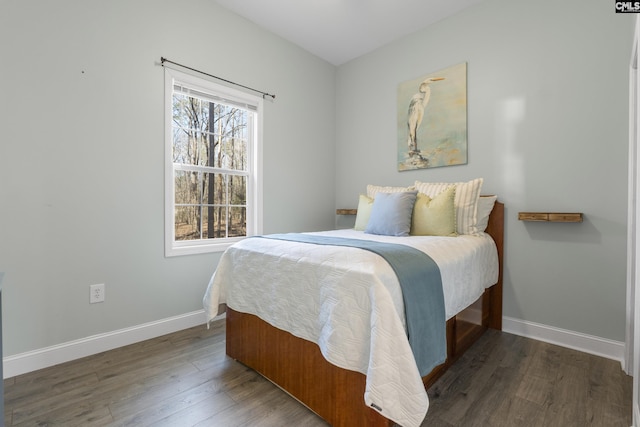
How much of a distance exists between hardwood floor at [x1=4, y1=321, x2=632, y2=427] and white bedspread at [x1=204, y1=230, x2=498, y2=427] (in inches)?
14.6

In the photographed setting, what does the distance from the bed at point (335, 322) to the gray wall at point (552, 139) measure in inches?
22.5

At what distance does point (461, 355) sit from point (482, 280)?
0.52 meters

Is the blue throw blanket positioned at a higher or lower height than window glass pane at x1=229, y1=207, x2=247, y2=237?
lower

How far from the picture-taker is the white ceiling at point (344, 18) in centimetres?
259

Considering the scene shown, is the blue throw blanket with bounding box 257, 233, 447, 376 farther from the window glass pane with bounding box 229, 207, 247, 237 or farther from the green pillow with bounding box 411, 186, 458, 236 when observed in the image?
the window glass pane with bounding box 229, 207, 247, 237

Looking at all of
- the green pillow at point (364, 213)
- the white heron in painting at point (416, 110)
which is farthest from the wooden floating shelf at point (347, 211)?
the white heron in painting at point (416, 110)

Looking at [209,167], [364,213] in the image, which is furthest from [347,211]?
[209,167]

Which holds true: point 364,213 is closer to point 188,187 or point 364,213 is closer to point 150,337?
point 188,187

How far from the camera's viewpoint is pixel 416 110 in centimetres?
293

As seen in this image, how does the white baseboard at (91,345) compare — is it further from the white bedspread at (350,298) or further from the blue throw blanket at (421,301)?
the blue throw blanket at (421,301)

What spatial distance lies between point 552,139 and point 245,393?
104 inches

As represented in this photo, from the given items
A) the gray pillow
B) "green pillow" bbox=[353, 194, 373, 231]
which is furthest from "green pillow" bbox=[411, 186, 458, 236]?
"green pillow" bbox=[353, 194, 373, 231]

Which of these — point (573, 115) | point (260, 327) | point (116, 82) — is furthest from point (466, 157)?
point (116, 82)

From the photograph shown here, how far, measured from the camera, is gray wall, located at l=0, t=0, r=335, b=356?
174 cm
